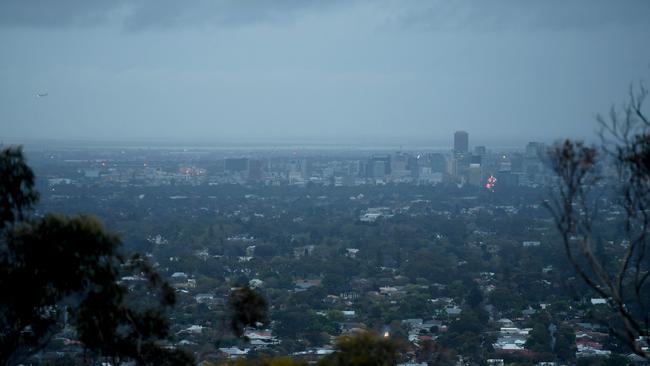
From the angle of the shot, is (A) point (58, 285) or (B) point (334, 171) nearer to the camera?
(A) point (58, 285)

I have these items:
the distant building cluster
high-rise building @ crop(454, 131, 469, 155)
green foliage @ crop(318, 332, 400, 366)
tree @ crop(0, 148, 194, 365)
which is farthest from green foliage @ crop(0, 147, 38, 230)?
high-rise building @ crop(454, 131, 469, 155)

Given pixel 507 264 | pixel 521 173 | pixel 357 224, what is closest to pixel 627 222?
pixel 507 264

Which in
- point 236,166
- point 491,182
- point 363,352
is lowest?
point 491,182

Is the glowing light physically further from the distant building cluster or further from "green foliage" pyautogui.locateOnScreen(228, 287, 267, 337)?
"green foliage" pyautogui.locateOnScreen(228, 287, 267, 337)

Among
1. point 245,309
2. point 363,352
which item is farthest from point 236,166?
point 363,352

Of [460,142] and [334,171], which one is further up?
[460,142]

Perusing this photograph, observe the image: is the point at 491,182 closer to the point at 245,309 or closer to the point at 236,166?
the point at 236,166

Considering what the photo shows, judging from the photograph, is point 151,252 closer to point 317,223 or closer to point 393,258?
point 393,258

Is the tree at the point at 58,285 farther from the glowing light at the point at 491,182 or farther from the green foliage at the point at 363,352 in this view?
the glowing light at the point at 491,182
